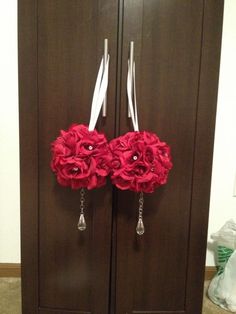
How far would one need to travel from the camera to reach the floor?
1.49 metres

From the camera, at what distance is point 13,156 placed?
5.47 feet

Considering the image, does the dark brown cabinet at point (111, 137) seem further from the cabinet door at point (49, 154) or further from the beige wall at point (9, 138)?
the beige wall at point (9, 138)

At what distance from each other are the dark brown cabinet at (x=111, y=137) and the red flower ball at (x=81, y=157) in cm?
10

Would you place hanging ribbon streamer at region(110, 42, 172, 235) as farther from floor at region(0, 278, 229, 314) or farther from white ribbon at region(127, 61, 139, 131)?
floor at region(0, 278, 229, 314)

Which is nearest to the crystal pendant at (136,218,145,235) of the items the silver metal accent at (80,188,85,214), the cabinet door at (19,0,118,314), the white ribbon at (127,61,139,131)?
the cabinet door at (19,0,118,314)

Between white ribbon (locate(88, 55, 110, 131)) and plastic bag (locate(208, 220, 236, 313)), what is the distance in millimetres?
1055

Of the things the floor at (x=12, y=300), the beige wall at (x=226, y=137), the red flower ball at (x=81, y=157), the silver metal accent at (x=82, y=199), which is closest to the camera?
the red flower ball at (x=81, y=157)

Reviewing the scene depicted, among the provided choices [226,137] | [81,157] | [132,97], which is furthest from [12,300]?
[226,137]

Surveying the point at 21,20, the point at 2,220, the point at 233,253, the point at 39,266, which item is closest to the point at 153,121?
the point at 21,20

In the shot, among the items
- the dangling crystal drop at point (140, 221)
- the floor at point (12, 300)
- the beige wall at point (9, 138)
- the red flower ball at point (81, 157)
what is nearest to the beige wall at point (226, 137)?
the floor at point (12, 300)

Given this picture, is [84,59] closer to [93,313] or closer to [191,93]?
[191,93]

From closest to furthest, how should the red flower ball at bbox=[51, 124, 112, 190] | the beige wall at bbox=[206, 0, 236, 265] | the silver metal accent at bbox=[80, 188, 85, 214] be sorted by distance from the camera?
1. the red flower ball at bbox=[51, 124, 112, 190]
2. the silver metal accent at bbox=[80, 188, 85, 214]
3. the beige wall at bbox=[206, 0, 236, 265]

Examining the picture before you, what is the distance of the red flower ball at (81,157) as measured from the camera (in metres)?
1.03

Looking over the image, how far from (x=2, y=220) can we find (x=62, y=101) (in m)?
0.96
